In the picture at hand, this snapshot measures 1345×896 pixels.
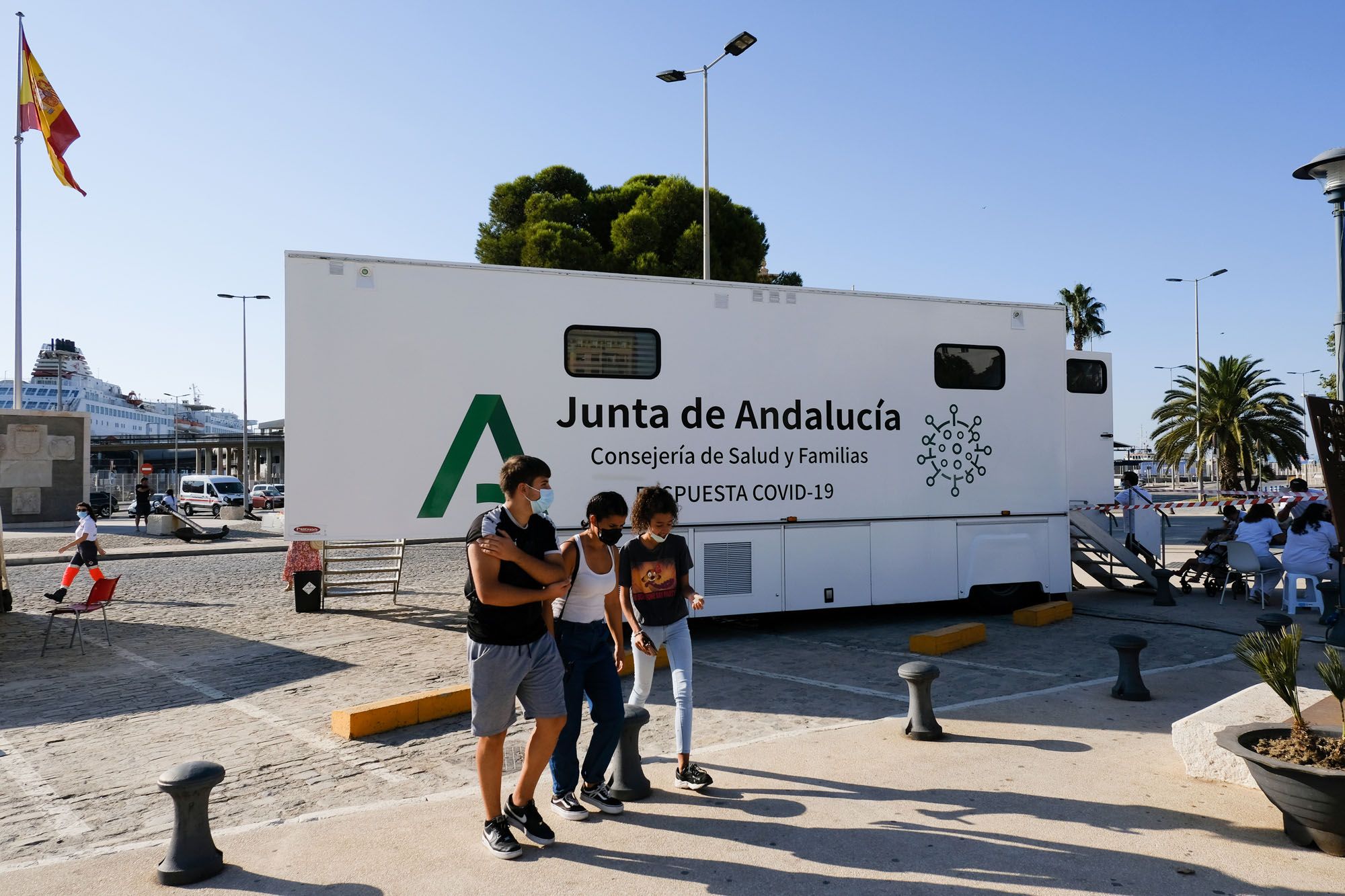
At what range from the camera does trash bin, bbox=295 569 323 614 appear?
11867 millimetres

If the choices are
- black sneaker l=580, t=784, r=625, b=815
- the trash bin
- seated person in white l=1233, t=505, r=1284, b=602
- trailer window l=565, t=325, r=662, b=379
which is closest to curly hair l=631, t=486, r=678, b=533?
black sneaker l=580, t=784, r=625, b=815

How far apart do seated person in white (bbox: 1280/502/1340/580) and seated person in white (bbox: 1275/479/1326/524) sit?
137 millimetres

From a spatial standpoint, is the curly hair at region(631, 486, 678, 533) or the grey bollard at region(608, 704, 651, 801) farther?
the curly hair at region(631, 486, 678, 533)

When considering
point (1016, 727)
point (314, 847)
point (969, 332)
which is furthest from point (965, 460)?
point (314, 847)

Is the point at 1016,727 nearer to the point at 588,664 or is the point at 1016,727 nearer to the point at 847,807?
the point at 847,807

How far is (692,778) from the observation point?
493cm

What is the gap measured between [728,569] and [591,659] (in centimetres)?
486

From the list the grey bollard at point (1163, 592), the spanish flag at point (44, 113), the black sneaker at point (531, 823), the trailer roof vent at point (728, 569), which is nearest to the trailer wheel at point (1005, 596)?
the grey bollard at point (1163, 592)

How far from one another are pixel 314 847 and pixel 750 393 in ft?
20.9

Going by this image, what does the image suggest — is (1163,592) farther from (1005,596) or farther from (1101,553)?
(1005,596)

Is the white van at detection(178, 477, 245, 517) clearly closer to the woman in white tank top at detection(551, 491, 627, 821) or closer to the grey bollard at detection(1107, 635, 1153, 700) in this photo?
the woman in white tank top at detection(551, 491, 627, 821)

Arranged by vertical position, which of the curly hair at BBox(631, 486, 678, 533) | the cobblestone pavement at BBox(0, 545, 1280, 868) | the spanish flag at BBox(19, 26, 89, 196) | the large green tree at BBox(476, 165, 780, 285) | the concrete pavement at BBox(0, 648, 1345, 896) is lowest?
the cobblestone pavement at BBox(0, 545, 1280, 868)

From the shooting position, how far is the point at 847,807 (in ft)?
15.4

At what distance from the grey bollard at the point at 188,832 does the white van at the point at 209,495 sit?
37.7 meters
